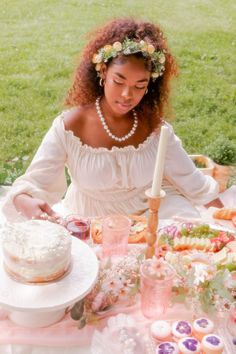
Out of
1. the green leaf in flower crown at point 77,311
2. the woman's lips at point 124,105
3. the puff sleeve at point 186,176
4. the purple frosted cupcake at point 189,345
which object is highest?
the woman's lips at point 124,105

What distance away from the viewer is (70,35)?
741cm

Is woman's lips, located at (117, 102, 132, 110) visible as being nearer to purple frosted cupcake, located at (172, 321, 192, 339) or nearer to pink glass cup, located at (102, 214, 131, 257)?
pink glass cup, located at (102, 214, 131, 257)

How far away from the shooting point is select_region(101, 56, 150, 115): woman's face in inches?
96.8

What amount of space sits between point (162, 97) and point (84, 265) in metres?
1.34

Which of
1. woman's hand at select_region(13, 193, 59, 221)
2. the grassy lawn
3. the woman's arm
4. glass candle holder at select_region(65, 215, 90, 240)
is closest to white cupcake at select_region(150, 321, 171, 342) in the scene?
glass candle holder at select_region(65, 215, 90, 240)

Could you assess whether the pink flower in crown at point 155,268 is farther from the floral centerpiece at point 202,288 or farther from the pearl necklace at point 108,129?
the pearl necklace at point 108,129

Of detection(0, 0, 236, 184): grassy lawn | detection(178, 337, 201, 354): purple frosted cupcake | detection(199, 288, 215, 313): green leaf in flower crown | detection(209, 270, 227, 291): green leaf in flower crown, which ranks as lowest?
detection(0, 0, 236, 184): grassy lawn

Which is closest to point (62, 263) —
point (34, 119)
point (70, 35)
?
point (34, 119)

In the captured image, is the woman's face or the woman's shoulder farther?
the woman's shoulder

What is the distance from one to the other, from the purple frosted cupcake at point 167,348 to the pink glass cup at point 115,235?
0.49 meters

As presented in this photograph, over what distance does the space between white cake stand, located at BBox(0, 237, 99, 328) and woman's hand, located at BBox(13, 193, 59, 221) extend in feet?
1.45

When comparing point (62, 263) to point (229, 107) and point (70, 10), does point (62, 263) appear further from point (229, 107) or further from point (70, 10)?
point (70, 10)

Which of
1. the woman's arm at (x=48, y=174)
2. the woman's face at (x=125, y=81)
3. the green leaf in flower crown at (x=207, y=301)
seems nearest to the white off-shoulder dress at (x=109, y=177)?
the woman's arm at (x=48, y=174)

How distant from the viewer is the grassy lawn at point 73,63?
17.3 feet
